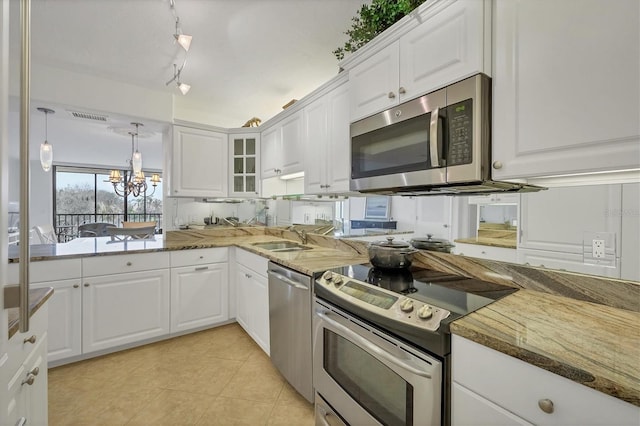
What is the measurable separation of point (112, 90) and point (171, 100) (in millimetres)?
512

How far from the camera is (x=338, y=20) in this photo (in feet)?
6.61

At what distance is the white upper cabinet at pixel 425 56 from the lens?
1.15 meters

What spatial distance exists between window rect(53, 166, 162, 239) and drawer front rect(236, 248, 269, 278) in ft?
22.7

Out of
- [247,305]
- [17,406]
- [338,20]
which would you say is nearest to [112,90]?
[338,20]

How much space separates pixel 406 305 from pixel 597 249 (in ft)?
2.51

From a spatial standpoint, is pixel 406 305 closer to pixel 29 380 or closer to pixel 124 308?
pixel 29 380

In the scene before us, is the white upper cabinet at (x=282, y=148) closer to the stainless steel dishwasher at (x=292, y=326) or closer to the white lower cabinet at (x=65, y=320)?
the stainless steel dishwasher at (x=292, y=326)

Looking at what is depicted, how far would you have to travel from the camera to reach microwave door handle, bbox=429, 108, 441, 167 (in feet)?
4.05

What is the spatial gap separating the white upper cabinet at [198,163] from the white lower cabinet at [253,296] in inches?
35.3

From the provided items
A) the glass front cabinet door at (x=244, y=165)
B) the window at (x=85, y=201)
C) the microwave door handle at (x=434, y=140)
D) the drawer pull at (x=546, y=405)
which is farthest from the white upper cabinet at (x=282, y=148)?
the window at (x=85, y=201)

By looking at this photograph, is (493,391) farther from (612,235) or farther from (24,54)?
(24,54)

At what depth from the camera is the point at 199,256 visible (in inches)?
106

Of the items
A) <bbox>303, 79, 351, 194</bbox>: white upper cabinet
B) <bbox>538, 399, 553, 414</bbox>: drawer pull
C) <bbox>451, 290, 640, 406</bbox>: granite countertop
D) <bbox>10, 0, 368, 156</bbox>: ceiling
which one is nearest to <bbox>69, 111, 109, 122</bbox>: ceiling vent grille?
<bbox>10, 0, 368, 156</bbox>: ceiling

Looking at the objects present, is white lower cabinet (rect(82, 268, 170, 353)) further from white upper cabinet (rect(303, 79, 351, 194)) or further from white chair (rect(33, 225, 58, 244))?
white chair (rect(33, 225, 58, 244))
